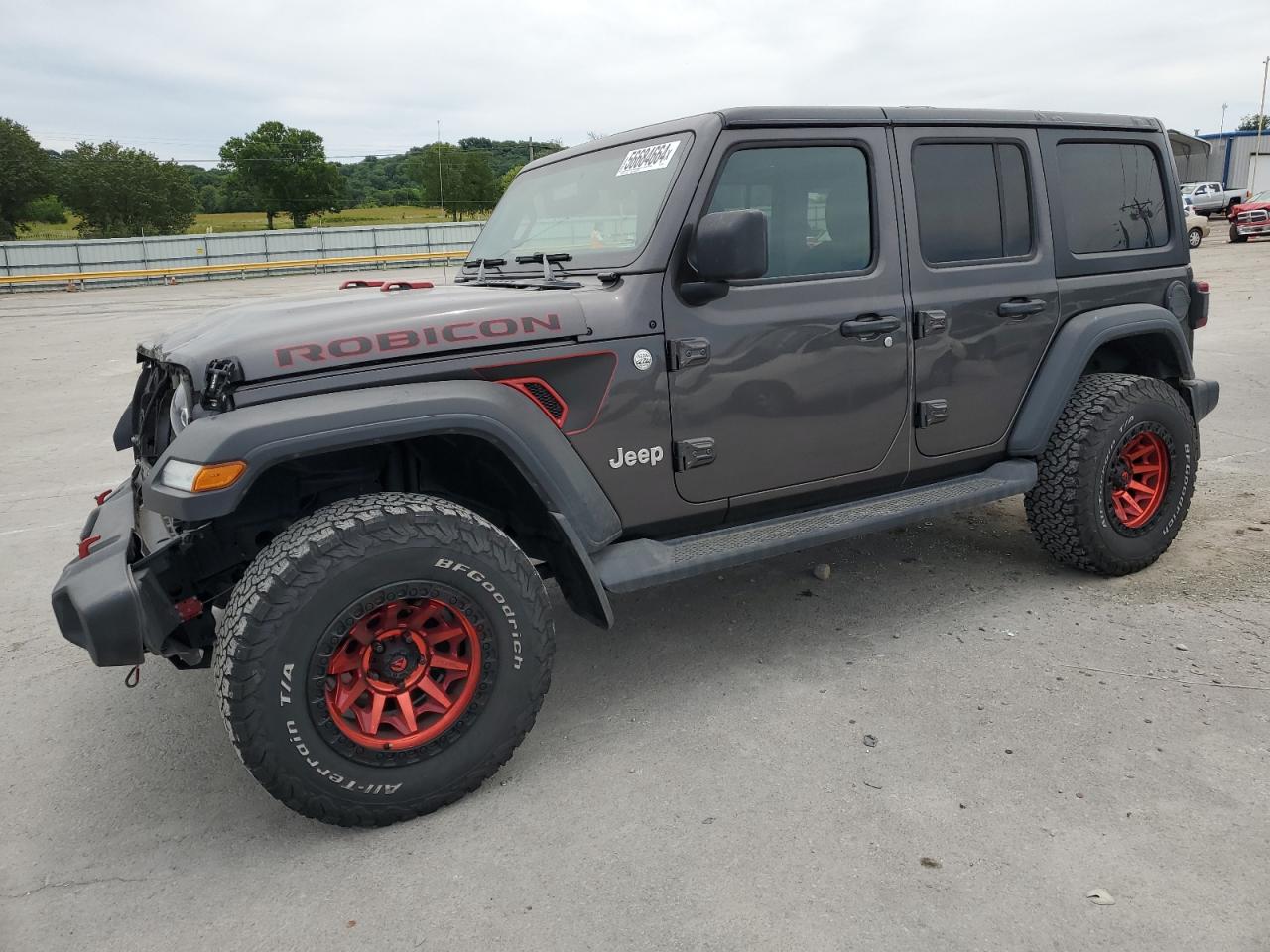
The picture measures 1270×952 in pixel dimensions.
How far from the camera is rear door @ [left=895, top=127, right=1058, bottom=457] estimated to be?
3.62m

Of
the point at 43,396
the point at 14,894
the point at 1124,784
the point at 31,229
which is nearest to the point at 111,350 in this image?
the point at 43,396

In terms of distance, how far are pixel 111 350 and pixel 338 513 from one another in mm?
13122

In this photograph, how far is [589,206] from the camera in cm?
352

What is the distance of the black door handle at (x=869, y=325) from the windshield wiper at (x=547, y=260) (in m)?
1.04

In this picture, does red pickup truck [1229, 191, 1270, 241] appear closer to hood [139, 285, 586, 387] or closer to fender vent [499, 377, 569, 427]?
hood [139, 285, 586, 387]

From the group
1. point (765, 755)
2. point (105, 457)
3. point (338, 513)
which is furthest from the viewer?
point (105, 457)

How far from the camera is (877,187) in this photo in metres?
3.53

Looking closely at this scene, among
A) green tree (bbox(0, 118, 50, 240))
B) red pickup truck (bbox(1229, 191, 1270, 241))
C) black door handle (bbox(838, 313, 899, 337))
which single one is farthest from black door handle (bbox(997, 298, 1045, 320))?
green tree (bbox(0, 118, 50, 240))

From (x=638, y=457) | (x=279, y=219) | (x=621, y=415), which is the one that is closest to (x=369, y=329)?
(x=621, y=415)

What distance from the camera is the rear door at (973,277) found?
11.9 ft

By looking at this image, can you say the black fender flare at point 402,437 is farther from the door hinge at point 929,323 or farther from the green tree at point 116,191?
the green tree at point 116,191

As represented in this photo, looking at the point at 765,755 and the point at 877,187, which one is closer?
the point at 765,755

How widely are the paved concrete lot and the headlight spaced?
3.67 feet

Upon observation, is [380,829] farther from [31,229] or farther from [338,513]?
[31,229]
